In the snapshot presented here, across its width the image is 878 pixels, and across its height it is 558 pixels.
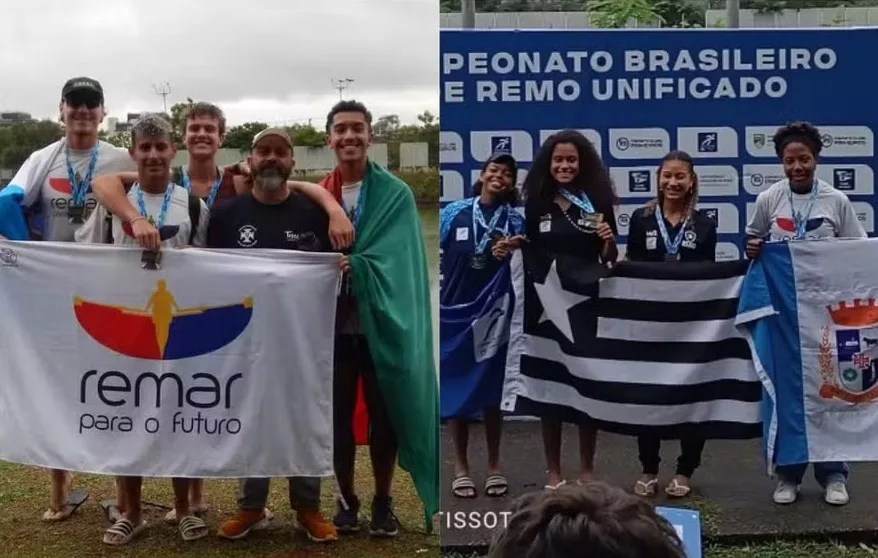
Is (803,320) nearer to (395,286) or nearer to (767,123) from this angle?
(767,123)

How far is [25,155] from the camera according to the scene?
4.34 meters

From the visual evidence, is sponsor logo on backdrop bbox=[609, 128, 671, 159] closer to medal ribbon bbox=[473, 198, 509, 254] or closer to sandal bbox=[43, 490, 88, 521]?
medal ribbon bbox=[473, 198, 509, 254]

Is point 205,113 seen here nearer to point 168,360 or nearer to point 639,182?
point 168,360

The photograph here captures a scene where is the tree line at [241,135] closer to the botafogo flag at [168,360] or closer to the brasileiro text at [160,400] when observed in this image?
the botafogo flag at [168,360]

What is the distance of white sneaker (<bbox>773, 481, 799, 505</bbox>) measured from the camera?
4.37m

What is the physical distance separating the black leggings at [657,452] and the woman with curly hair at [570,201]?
399mm

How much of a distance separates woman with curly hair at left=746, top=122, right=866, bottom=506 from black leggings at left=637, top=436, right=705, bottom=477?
0.76m

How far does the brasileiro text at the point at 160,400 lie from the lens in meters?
4.17

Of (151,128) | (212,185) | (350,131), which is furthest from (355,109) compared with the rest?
(151,128)

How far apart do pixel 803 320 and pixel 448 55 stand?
1.68 m

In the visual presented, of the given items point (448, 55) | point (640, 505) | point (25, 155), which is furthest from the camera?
point (25, 155)

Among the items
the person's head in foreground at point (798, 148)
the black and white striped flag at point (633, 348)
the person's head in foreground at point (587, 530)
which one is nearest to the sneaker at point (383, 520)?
the black and white striped flag at point (633, 348)

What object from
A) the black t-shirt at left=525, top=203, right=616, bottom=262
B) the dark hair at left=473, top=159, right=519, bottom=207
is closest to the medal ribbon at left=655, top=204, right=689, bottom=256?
the black t-shirt at left=525, top=203, right=616, bottom=262

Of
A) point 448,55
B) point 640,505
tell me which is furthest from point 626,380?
point 640,505
